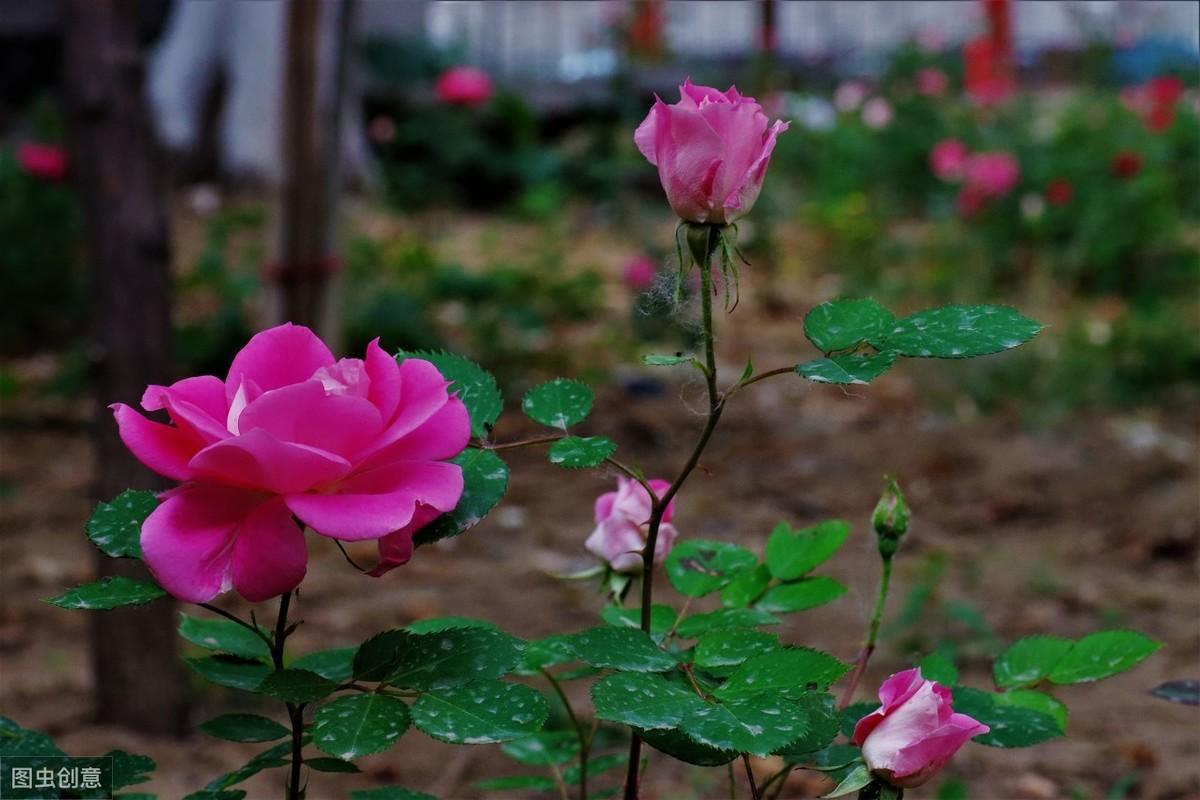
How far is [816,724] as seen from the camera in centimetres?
69

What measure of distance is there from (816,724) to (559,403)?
0.73ft

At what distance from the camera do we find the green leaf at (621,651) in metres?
0.68

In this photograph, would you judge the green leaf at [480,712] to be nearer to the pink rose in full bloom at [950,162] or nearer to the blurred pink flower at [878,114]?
the pink rose in full bloom at [950,162]

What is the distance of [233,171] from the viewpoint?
8469 mm

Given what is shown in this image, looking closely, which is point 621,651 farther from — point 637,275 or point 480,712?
point 637,275

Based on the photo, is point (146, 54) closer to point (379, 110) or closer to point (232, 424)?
point (232, 424)

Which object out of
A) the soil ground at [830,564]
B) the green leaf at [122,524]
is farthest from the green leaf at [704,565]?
the soil ground at [830,564]

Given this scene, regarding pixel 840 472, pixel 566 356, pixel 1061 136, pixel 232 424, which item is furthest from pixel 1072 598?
pixel 1061 136

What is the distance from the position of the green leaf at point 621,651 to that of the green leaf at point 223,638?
0.22 m

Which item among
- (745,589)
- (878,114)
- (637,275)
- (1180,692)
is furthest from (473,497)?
(878,114)

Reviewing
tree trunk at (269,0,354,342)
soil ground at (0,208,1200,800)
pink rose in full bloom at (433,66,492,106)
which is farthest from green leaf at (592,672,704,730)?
pink rose in full bloom at (433,66,492,106)

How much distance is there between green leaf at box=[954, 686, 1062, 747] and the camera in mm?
782

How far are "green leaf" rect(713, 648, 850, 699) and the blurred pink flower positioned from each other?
21.2 feet

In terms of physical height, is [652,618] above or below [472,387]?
below
